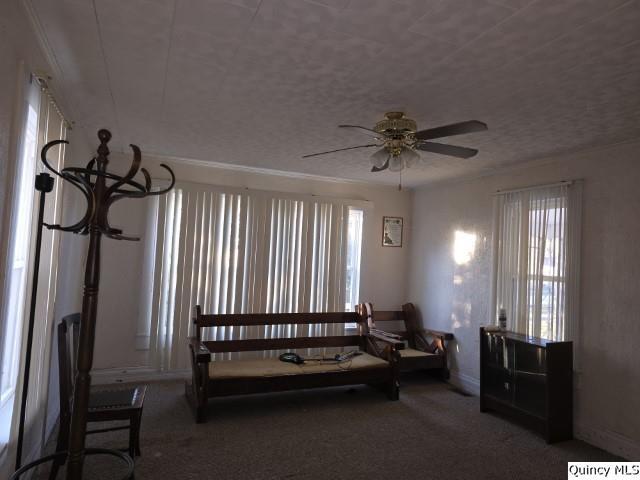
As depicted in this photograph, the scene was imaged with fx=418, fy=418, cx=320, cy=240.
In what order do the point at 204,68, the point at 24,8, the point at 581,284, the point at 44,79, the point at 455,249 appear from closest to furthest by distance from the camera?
the point at 24,8, the point at 44,79, the point at 204,68, the point at 581,284, the point at 455,249

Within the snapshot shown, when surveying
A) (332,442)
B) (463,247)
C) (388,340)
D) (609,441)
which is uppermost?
(463,247)

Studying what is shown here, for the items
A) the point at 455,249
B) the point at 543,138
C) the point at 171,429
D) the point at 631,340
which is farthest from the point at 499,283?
the point at 171,429

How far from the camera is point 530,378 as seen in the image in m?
3.64

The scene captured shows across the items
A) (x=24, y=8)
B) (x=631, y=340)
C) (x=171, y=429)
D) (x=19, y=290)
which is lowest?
(x=171, y=429)

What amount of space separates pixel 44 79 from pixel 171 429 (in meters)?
2.69

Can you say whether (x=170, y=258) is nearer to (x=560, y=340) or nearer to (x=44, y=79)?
(x=44, y=79)

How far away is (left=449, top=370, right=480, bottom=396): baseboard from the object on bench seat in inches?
3.3

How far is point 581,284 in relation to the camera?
11.9 ft

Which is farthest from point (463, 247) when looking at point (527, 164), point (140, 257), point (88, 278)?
point (88, 278)

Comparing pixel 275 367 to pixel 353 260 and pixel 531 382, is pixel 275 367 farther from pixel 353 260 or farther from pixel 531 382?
pixel 531 382

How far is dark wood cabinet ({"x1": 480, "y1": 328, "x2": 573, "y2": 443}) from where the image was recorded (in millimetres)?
3459

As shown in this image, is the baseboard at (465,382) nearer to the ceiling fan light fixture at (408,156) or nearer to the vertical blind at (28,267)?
the ceiling fan light fixture at (408,156)

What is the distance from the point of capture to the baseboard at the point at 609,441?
10.4ft

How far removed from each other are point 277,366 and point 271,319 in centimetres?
72
